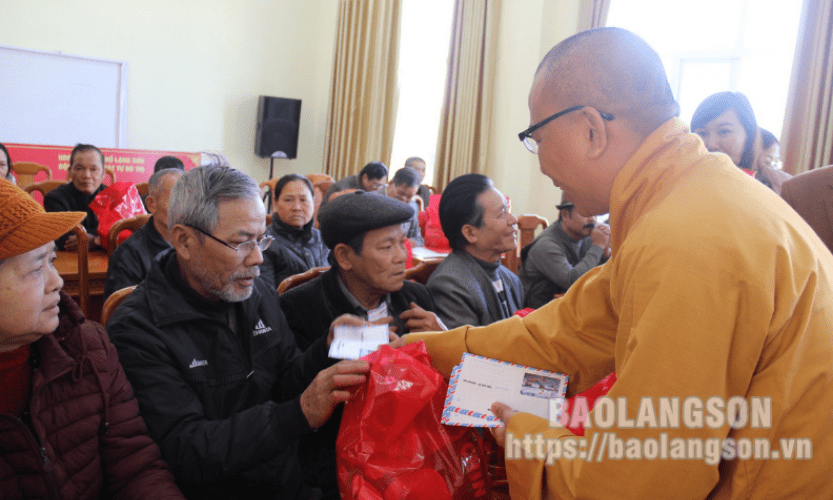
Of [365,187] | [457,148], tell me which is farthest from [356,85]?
[365,187]

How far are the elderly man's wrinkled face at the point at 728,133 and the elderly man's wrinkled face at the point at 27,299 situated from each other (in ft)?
8.11

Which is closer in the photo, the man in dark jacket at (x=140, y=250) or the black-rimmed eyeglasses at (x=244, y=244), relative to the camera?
the black-rimmed eyeglasses at (x=244, y=244)

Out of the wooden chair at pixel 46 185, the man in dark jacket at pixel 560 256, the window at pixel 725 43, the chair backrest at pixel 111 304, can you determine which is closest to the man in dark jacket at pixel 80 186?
the wooden chair at pixel 46 185

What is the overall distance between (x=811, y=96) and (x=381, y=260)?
16.5 ft

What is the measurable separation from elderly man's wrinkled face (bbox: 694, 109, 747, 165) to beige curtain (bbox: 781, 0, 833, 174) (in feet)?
10.9

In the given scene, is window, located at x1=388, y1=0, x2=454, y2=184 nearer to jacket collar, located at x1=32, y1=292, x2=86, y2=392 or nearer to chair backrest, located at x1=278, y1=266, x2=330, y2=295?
chair backrest, located at x1=278, y1=266, x2=330, y2=295

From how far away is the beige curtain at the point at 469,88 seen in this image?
23.3 feet

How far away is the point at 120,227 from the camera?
3064 millimetres

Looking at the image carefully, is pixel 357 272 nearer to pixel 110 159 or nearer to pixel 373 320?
pixel 373 320

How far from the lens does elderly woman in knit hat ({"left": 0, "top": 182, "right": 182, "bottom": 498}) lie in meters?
1.08

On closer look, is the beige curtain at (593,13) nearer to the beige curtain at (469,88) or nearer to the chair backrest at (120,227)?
the beige curtain at (469,88)

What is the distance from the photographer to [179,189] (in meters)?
1.63

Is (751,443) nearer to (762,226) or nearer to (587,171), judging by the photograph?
(762,226)

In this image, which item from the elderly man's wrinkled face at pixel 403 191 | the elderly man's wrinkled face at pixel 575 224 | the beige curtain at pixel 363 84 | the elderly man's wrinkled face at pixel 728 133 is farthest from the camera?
the beige curtain at pixel 363 84
